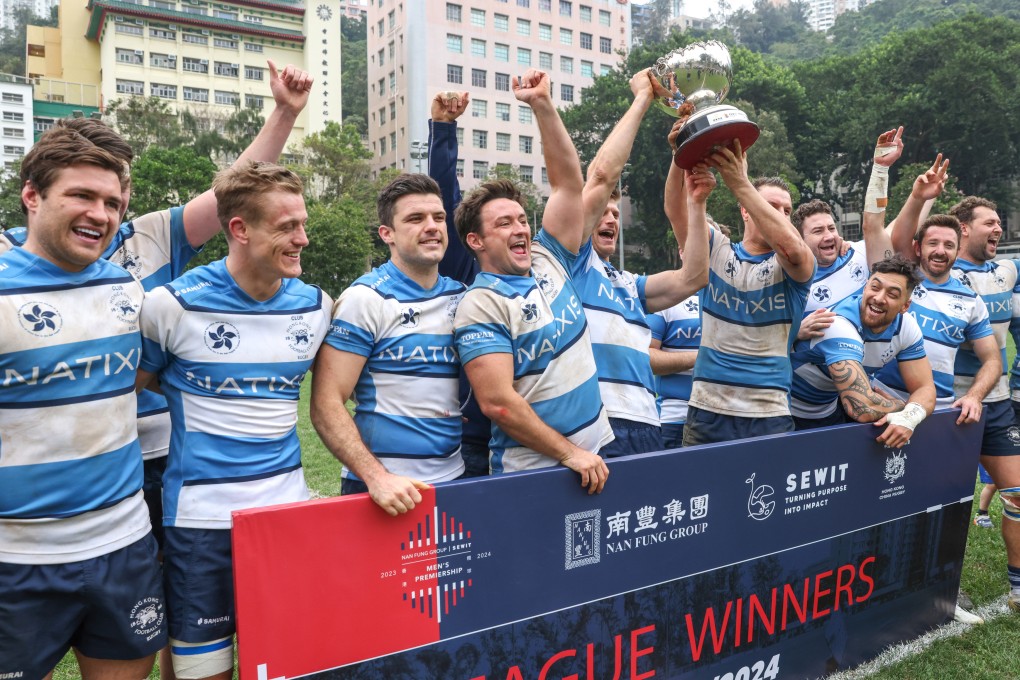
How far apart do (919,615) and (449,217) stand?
3.49m

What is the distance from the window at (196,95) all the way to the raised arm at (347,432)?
70412 millimetres

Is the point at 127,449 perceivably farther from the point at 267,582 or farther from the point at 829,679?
the point at 829,679

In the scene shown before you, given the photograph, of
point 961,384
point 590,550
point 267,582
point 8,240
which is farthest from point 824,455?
point 8,240

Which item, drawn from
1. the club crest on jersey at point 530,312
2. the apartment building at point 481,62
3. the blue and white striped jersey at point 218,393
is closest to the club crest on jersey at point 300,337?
the blue and white striped jersey at point 218,393

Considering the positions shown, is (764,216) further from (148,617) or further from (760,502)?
(148,617)

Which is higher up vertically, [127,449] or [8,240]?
[8,240]

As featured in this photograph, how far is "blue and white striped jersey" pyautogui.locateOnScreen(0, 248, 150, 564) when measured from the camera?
230 centimetres

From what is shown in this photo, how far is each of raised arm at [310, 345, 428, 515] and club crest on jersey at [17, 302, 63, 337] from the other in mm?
880

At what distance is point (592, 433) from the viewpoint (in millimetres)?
3193

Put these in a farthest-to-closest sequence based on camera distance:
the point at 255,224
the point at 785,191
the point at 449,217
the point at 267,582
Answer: the point at 785,191 < the point at 449,217 < the point at 255,224 < the point at 267,582

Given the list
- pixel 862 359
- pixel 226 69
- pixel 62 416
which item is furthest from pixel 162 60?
pixel 62 416

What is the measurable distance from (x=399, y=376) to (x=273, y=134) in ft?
4.34

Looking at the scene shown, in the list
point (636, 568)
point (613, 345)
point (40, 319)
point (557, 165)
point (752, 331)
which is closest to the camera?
point (40, 319)

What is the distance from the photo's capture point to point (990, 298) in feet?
17.7
